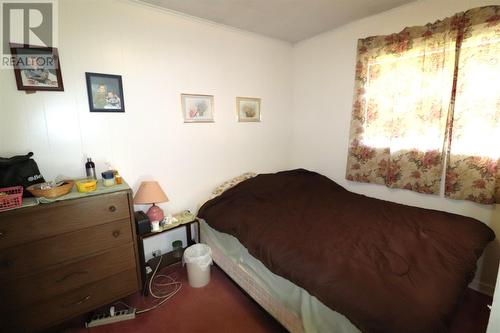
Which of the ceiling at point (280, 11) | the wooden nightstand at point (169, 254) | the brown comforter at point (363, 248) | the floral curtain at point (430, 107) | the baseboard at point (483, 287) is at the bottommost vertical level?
the baseboard at point (483, 287)

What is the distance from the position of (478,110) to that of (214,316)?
2.60 meters

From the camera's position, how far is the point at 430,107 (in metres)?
2.00

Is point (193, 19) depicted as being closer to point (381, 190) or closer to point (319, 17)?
point (319, 17)

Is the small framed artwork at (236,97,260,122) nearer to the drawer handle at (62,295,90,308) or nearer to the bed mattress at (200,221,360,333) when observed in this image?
the bed mattress at (200,221,360,333)

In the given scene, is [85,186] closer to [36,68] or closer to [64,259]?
[64,259]

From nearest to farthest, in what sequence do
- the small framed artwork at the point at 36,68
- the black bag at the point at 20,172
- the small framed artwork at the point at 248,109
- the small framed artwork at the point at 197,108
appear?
the black bag at the point at 20,172 < the small framed artwork at the point at 36,68 < the small framed artwork at the point at 197,108 < the small framed artwork at the point at 248,109

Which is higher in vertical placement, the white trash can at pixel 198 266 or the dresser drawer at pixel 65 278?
the dresser drawer at pixel 65 278

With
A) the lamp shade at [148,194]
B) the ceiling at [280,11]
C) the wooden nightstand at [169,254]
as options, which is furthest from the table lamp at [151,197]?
the ceiling at [280,11]

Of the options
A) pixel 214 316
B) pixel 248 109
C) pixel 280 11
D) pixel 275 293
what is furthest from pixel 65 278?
pixel 280 11

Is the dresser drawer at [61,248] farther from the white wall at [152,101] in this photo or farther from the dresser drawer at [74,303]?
the white wall at [152,101]

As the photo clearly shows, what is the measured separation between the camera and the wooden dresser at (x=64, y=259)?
130 centimetres

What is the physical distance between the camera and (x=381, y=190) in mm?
2475

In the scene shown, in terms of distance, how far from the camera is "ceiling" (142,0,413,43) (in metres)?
2.03

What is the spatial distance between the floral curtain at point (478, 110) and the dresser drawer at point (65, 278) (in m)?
2.77
